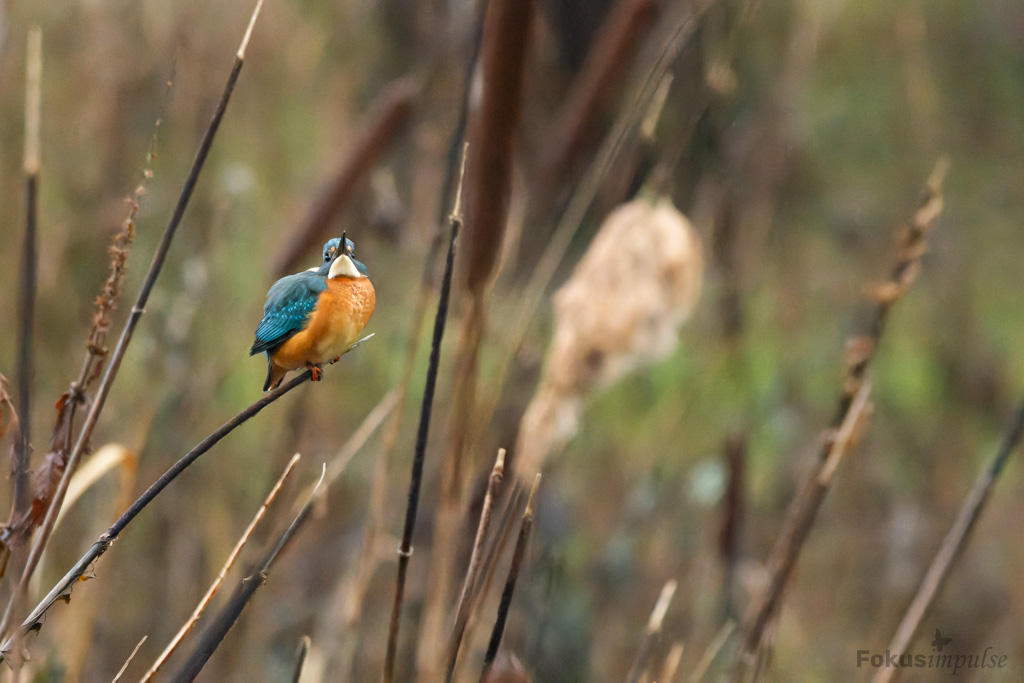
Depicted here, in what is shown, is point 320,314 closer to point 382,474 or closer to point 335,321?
point 335,321

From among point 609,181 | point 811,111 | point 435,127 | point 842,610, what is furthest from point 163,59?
point 811,111

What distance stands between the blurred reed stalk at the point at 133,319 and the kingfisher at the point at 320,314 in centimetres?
6

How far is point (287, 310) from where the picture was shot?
30 cm

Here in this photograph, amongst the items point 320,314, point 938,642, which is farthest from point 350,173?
point 938,642

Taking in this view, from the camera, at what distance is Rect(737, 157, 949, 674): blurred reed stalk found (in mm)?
584

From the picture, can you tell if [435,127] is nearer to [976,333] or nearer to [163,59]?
[163,59]

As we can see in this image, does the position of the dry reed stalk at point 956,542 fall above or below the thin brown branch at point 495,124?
below

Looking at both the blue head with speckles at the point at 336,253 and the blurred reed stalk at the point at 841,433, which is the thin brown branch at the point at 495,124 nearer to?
the blue head with speckles at the point at 336,253

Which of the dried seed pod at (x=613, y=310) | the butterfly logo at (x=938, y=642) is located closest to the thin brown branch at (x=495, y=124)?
the dried seed pod at (x=613, y=310)

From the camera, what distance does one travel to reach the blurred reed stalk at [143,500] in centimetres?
28

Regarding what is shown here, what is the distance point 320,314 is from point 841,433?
453mm

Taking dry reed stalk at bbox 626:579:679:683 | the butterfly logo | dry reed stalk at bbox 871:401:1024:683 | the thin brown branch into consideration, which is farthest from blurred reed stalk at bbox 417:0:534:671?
the butterfly logo

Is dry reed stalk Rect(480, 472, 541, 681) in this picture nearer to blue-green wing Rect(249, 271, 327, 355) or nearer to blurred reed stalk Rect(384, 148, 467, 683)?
blurred reed stalk Rect(384, 148, 467, 683)

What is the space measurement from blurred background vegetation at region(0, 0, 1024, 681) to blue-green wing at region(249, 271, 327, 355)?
2.8 inches
